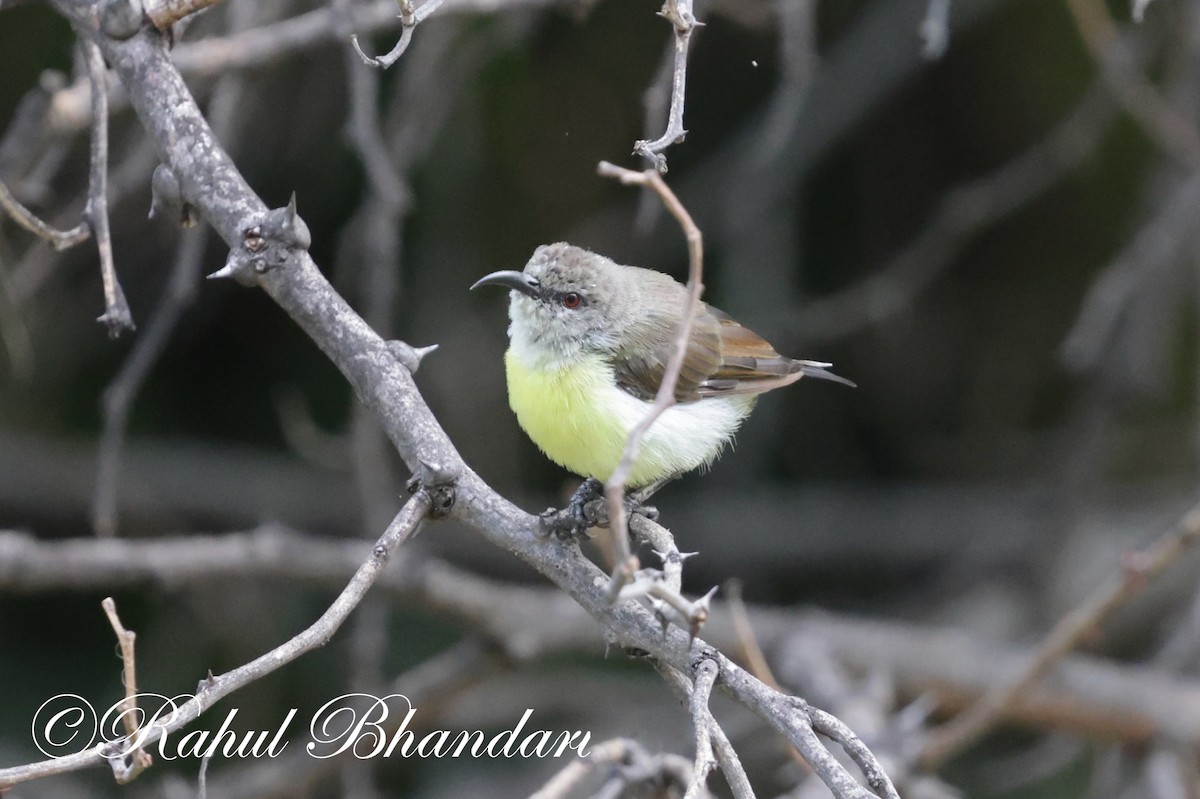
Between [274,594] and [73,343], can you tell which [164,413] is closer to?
[73,343]

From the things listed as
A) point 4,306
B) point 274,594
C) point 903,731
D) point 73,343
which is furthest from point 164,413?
point 903,731

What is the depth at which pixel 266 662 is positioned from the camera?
1.57 metres

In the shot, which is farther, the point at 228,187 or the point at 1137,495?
the point at 1137,495

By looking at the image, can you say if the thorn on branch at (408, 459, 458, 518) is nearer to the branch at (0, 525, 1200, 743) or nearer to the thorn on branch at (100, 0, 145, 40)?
the thorn on branch at (100, 0, 145, 40)

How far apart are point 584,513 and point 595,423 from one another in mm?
576

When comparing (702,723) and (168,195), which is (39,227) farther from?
(702,723)

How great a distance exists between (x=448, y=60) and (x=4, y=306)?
6.36 feet

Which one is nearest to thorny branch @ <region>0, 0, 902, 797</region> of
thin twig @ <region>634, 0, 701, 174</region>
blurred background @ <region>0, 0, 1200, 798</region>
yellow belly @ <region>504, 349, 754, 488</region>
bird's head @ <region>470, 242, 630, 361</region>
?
thin twig @ <region>634, 0, 701, 174</region>

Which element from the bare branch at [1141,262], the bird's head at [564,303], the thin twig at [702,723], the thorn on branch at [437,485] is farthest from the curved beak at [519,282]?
the bare branch at [1141,262]

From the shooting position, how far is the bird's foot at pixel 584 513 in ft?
6.95

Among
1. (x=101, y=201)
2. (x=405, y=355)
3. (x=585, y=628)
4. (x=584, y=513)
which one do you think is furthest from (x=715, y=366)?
(x=101, y=201)

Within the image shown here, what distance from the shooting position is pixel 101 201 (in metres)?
2.45

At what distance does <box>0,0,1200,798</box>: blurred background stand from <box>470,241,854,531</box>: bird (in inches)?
46.2

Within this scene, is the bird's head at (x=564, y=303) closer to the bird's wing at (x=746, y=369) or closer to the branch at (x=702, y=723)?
the bird's wing at (x=746, y=369)
